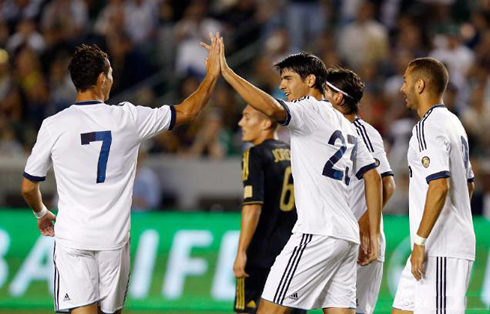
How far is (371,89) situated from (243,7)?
307 cm

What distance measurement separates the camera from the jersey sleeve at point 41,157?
20.9 ft

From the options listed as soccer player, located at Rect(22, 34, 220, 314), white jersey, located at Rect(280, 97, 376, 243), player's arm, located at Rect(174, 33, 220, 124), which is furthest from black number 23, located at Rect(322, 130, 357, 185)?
soccer player, located at Rect(22, 34, 220, 314)

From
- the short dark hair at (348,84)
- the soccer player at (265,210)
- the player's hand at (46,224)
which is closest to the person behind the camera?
the player's hand at (46,224)

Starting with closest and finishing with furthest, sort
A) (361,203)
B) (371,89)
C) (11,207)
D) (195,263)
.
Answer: (361,203)
(195,263)
(11,207)
(371,89)

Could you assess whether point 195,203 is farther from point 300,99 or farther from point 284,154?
point 300,99

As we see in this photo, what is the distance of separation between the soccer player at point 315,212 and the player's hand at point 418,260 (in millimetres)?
456

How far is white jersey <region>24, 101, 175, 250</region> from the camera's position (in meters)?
6.31

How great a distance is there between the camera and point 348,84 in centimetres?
735

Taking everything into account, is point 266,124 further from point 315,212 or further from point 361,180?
point 315,212

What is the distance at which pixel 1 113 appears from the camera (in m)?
14.3

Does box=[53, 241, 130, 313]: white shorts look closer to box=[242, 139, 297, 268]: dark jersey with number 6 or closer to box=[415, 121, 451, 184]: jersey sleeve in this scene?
box=[242, 139, 297, 268]: dark jersey with number 6

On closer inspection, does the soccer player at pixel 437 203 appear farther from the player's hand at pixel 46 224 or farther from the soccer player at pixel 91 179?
the player's hand at pixel 46 224

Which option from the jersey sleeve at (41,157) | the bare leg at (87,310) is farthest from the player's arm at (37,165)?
the bare leg at (87,310)

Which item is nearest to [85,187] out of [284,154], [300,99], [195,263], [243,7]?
[300,99]
